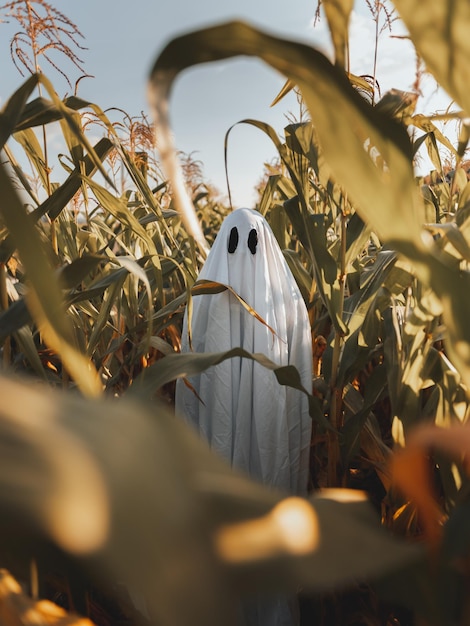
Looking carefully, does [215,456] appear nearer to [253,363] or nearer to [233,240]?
[253,363]

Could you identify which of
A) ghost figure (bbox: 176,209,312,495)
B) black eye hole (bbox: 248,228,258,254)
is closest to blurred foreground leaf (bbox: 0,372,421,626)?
ghost figure (bbox: 176,209,312,495)

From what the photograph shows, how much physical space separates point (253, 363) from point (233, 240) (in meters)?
0.39

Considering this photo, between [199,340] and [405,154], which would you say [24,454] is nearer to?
[405,154]

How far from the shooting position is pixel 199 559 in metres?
0.19

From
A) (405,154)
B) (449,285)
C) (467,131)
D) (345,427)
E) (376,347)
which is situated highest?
(467,131)

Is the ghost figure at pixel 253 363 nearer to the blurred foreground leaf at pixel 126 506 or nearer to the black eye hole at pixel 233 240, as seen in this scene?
the black eye hole at pixel 233 240

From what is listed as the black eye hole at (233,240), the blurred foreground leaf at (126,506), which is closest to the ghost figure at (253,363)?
the black eye hole at (233,240)

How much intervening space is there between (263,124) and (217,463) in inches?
32.5

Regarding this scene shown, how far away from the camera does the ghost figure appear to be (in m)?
1.28

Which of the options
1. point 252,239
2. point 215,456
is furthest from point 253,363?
point 215,456

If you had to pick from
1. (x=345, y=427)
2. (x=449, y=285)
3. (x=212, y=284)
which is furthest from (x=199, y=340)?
(x=449, y=285)

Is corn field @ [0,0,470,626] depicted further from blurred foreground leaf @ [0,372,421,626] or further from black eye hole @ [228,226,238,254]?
black eye hole @ [228,226,238,254]

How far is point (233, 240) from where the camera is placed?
1.43 m

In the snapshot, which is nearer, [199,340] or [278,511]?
[278,511]
